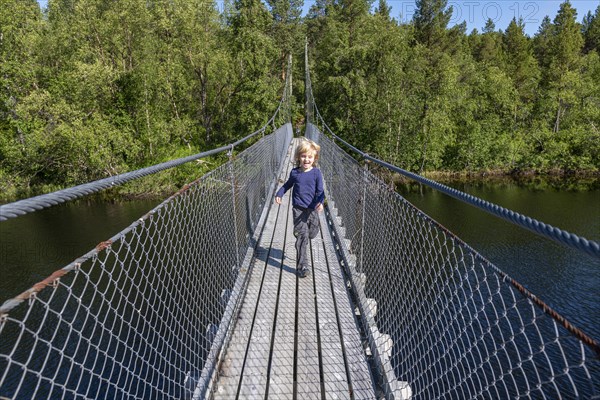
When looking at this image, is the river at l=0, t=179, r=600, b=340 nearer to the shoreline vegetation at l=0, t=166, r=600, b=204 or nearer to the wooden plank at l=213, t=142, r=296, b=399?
the shoreline vegetation at l=0, t=166, r=600, b=204

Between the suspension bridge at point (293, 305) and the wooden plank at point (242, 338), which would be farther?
the wooden plank at point (242, 338)

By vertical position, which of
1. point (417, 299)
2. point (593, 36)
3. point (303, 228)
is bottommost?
point (417, 299)

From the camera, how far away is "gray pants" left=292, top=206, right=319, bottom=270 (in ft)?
9.61

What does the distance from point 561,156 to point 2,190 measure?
27.2m

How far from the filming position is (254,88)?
18.8m

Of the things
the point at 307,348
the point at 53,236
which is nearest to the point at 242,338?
the point at 307,348

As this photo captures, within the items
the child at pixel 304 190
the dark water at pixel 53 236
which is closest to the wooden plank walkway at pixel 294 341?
the child at pixel 304 190

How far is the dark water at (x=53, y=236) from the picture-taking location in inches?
312

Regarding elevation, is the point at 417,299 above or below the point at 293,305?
below

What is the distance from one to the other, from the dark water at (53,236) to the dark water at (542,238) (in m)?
9.30

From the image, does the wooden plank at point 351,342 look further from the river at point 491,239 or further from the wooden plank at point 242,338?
the river at point 491,239

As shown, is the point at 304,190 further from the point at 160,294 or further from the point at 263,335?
the point at 160,294

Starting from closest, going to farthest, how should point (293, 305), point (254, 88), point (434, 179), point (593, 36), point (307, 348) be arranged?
point (307, 348) → point (293, 305) → point (254, 88) → point (434, 179) → point (593, 36)

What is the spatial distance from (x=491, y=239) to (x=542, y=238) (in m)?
1.65
